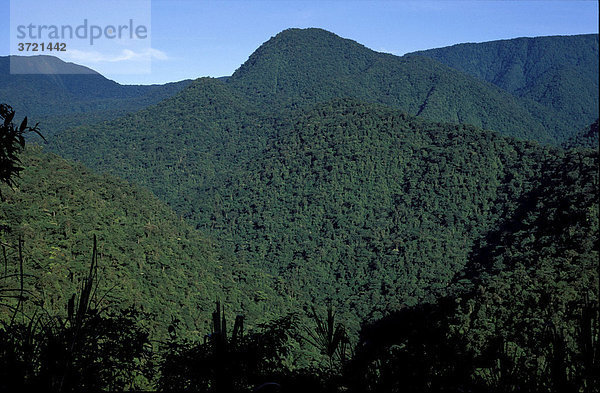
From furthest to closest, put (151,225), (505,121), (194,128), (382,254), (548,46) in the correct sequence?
(548,46) → (505,121) → (194,128) → (382,254) → (151,225)

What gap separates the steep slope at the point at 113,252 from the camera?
2111 cm

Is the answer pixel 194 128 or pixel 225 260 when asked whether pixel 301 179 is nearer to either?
pixel 225 260

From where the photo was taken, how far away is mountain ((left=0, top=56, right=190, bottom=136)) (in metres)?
136

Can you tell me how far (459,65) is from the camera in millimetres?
165250

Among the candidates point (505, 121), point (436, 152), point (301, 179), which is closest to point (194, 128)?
point (301, 179)

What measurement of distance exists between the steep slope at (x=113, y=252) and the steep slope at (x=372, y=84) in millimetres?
74503

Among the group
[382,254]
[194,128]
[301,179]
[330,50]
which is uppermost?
[330,50]

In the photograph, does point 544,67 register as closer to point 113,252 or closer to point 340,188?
point 340,188

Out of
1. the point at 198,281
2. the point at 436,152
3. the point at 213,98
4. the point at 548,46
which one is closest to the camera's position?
the point at 198,281

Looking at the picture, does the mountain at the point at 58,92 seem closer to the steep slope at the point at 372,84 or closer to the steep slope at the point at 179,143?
the steep slope at the point at 179,143

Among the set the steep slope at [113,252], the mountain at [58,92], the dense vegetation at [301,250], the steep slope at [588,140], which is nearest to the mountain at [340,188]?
the dense vegetation at [301,250]

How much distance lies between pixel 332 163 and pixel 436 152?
1488 cm

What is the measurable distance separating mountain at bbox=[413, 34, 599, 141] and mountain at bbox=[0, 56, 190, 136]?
10528 centimetres

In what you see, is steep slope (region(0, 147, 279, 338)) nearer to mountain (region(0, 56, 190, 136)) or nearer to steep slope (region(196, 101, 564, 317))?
steep slope (region(196, 101, 564, 317))
